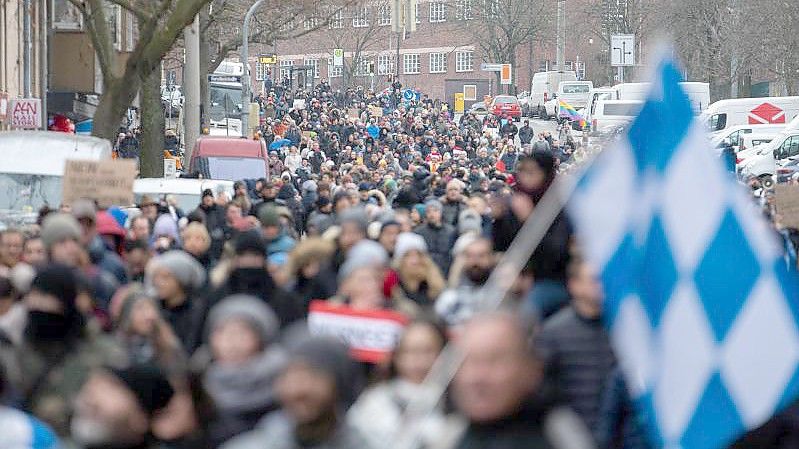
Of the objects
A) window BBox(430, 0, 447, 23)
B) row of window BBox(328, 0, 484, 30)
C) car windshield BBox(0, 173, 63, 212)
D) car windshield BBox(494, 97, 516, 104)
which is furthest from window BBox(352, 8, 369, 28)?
car windshield BBox(0, 173, 63, 212)

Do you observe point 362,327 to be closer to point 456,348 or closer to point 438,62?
point 456,348

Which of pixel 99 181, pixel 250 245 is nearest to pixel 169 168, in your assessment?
pixel 99 181

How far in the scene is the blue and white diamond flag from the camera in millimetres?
4719

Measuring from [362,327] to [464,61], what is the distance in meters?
110

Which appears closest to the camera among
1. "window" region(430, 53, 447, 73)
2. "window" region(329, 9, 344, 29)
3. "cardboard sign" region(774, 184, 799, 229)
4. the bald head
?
the bald head

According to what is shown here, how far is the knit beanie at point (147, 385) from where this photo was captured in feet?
17.9

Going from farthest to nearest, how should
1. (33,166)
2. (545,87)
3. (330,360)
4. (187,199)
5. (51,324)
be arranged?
(545,87) < (187,199) < (33,166) < (51,324) < (330,360)

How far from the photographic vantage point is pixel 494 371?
4.26 m

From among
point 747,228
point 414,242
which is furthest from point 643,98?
point 414,242

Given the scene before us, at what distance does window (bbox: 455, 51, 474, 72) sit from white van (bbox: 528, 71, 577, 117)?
3482 centimetres

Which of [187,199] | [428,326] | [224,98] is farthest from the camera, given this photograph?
[224,98]

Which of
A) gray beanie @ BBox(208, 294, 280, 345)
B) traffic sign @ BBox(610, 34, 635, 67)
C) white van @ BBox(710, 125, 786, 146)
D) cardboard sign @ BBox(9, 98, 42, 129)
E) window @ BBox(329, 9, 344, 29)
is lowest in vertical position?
gray beanie @ BBox(208, 294, 280, 345)

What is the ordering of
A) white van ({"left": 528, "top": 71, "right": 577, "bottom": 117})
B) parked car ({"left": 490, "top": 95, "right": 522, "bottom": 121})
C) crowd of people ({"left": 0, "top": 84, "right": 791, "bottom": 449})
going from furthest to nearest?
white van ({"left": 528, "top": 71, "right": 577, "bottom": 117})
parked car ({"left": 490, "top": 95, "right": 522, "bottom": 121})
crowd of people ({"left": 0, "top": 84, "right": 791, "bottom": 449})

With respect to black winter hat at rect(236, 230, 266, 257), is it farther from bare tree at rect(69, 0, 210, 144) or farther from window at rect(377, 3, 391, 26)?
window at rect(377, 3, 391, 26)
